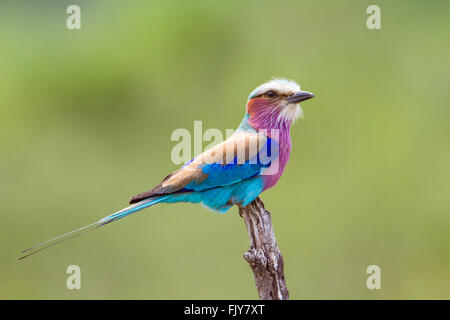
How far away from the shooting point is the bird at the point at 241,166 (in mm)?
3885

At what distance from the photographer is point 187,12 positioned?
29.8 ft

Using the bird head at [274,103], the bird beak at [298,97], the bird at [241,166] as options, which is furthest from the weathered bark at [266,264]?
the bird beak at [298,97]

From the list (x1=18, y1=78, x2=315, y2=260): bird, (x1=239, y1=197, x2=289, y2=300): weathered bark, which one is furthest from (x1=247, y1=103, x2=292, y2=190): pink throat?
(x1=239, y1=197, x2=289, y2=300): weathered bark

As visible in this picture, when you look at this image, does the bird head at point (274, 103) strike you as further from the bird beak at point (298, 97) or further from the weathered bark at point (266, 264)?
the weathered bark at point (266, 264)

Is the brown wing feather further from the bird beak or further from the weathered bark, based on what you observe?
the weathered bark

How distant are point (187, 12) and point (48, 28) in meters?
2.22

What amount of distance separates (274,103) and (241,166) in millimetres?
557

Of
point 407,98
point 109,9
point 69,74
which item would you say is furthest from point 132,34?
point 407,98

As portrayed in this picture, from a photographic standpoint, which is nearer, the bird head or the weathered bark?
the weathered bark

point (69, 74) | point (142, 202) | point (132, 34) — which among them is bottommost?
point (142, 202)

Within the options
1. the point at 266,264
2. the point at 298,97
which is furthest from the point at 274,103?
the point at 266,264

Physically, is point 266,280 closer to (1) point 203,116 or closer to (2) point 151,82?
(1) point 203,116

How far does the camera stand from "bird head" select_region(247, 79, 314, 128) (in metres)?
4.08

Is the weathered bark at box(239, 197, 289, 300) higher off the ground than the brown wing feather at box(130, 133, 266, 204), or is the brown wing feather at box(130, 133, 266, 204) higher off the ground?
the brown wing feather at box(130, 133, 266, 204)
